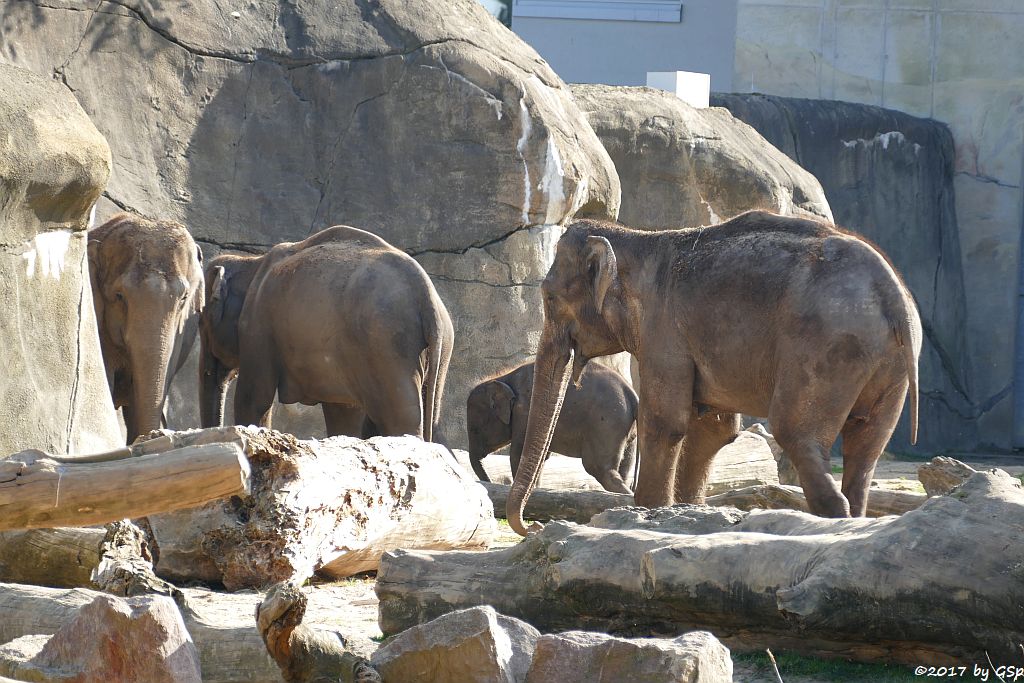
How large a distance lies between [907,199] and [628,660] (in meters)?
14.9

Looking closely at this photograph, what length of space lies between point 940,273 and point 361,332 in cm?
1143

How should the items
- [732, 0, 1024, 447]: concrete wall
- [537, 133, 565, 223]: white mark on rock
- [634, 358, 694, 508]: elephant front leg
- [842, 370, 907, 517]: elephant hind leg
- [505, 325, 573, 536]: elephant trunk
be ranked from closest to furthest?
[842, 370, 907, 517]: elephant hind leg
[634, 358, 694, 508]: elephant front leg
[505, 325, 573, 536]: elephant trunk
[537, 133, 565, 223]: white mark on rock
[732, 0, 1024, 447]: concrete wall

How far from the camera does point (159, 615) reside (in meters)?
3.26

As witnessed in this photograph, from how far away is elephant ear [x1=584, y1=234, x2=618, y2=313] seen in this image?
6.21 metres

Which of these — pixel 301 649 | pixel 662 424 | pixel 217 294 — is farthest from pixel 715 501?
pixel 301 649

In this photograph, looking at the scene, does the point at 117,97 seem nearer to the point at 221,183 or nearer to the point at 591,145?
the point at 221,183

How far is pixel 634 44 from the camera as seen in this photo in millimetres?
19938

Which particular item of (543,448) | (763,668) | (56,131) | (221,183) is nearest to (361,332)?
(543,448)

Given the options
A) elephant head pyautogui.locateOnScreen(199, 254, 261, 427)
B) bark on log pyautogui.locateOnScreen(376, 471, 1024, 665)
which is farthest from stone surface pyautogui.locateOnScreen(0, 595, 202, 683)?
elephant head pyautogui.locateOnScreen(199, 254, 261, 427)

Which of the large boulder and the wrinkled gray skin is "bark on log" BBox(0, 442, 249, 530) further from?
the large boulder

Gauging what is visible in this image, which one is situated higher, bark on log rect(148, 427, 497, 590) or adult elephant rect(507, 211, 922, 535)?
adult elephant rect(507, 211, 922, 535)

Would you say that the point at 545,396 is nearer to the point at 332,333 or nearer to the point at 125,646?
the point at 332,333

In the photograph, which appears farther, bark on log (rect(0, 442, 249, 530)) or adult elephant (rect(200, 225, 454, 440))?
adult elephant (rect(200, 225, 454, 440))

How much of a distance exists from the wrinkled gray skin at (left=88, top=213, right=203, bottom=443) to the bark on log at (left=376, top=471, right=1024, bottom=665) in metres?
3.44
